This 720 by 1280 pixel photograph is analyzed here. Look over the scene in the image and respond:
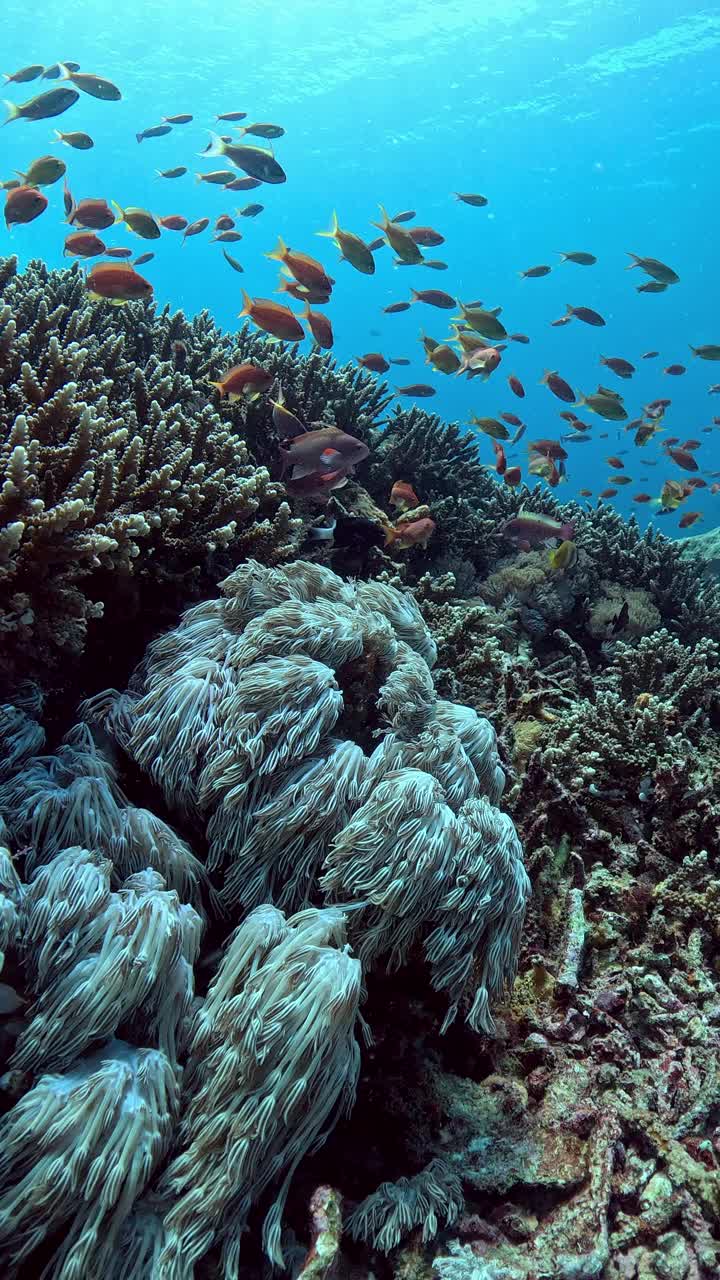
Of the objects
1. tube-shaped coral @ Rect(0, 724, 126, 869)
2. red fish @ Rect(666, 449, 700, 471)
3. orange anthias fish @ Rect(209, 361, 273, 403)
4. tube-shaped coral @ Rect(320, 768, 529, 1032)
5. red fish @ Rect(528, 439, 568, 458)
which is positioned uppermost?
orange anthias fish @ Rect(209, 361, 273, 403)

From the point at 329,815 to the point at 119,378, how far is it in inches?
129

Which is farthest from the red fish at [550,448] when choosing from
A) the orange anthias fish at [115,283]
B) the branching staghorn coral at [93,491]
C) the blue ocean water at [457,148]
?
the blue ocean water at [457,148]

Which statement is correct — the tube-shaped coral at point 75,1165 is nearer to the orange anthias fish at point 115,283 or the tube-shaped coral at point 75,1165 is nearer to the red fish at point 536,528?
the red fish at point 536,528

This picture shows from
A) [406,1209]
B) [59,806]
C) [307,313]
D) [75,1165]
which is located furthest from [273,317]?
[406,1209]

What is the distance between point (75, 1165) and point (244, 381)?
405cm

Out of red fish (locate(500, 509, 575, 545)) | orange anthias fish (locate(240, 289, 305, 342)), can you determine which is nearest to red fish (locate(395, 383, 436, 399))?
red fish (locate(500, 509, 575, 545))

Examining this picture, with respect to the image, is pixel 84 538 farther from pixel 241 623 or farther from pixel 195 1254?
pixel 195 1254

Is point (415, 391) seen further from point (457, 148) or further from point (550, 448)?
point (457, 148)

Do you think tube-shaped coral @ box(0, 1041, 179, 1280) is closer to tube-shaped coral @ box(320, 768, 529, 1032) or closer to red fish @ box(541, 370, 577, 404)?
tube-shaped coral @ box(320, 768, 529, 1032)

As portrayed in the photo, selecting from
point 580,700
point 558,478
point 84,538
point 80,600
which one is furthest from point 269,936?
point 558,478

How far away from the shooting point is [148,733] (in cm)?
216

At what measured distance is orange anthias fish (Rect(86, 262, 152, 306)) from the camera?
5.04 m

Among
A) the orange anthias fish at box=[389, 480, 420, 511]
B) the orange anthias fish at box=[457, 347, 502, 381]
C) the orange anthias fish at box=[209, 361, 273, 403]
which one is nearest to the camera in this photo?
the orange anthias fish at box=[209, 361, 273, 403]

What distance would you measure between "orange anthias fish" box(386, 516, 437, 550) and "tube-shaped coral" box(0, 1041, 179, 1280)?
376 centimetres
